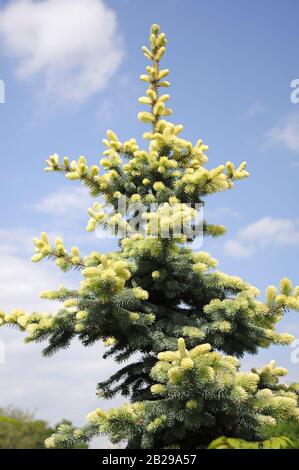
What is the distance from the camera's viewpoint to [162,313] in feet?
27.9

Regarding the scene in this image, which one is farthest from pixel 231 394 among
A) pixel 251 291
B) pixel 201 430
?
pixel 251 291

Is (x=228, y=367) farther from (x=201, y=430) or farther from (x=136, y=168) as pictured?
(x=136, y=168)

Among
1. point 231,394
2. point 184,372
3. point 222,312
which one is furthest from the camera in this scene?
point 222,312

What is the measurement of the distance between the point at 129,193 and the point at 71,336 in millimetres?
2952

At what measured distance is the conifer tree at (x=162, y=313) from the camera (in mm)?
6844

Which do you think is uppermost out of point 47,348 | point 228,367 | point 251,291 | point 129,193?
point 129,193

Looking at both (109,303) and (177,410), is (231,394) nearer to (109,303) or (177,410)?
(177,410)

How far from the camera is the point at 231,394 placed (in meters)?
6.74

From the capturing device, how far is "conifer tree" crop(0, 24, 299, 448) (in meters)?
6.84

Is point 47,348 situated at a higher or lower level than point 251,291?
lower

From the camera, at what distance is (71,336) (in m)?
8.63
